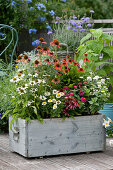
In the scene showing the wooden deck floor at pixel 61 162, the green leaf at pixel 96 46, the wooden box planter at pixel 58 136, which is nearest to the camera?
the wooden deck floor at pixel 61 162

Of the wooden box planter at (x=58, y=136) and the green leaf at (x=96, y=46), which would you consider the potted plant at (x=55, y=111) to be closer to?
the wooden box planter at (x=58, y=136)

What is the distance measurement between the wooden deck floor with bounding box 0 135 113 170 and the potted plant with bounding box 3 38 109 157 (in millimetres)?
54

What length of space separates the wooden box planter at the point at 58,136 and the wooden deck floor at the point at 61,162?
5 centimetres

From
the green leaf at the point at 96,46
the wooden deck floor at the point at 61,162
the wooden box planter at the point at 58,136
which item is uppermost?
the green leaf at the point at 96,46

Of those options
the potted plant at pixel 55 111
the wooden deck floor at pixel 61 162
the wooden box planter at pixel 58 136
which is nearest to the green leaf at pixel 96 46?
the potted plant at pixel 55 111

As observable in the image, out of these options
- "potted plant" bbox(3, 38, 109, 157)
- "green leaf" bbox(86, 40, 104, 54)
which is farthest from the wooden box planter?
"green leaf" bbox(86, 40, 104, 54)

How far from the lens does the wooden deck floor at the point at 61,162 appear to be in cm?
252

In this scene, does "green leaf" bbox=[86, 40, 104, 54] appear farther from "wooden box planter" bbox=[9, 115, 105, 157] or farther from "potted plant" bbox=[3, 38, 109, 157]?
"wooden box planter" bbox=[9, 115, 105, 157]

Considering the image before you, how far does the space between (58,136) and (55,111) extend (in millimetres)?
217

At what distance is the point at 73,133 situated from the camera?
9.17 ft

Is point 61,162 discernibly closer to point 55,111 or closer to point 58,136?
point 58,136

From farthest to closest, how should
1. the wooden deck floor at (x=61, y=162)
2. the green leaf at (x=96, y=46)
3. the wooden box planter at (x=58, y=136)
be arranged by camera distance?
the green leaf at (x=96, y=46)
the wooden box planter at (x=58, y=136)
the wooden deck floor at (x=61, y=162)

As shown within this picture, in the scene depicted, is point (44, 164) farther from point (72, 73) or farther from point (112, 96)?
point (112, 96)

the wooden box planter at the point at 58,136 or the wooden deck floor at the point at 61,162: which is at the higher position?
the wooden box planter at the point at 58,136
